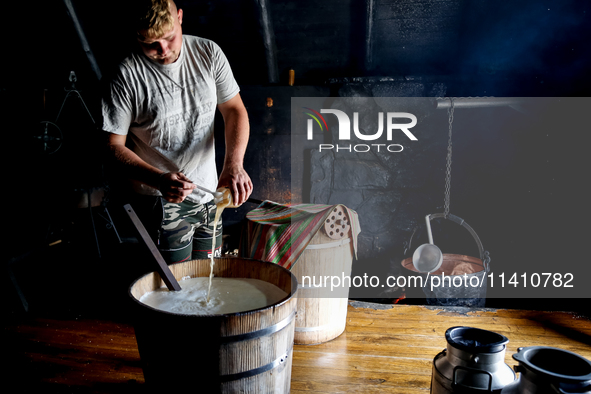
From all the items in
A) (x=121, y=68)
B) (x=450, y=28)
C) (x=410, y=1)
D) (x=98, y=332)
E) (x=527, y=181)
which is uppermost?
(x=410, y=1)

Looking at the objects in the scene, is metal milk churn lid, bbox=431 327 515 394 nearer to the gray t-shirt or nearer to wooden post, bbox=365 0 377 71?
the gray t-shirt

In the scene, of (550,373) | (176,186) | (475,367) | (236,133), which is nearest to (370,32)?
(236,133)

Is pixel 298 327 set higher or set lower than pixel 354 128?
lower

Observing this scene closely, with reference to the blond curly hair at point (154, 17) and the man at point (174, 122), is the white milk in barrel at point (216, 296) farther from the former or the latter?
the blond curly hair at point (154, 17)

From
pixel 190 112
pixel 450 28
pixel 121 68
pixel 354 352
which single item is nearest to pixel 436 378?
pixel 354 352

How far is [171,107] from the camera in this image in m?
2.09

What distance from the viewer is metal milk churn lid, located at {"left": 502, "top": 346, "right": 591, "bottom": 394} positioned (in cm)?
115

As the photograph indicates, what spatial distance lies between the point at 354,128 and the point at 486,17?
5.41ft

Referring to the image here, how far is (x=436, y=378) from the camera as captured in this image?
5.06ft

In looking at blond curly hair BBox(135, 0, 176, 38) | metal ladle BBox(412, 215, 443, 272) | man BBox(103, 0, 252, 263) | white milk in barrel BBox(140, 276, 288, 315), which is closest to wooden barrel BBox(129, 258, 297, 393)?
white milk in barrel BBox(140, 276, 288, 315)

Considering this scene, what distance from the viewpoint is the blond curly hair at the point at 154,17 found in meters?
1.78

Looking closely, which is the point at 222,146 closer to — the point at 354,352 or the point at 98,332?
the point at 98,332

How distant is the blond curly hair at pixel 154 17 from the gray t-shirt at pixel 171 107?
0.25 m

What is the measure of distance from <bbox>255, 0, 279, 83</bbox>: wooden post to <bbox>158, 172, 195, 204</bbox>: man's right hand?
262cm
